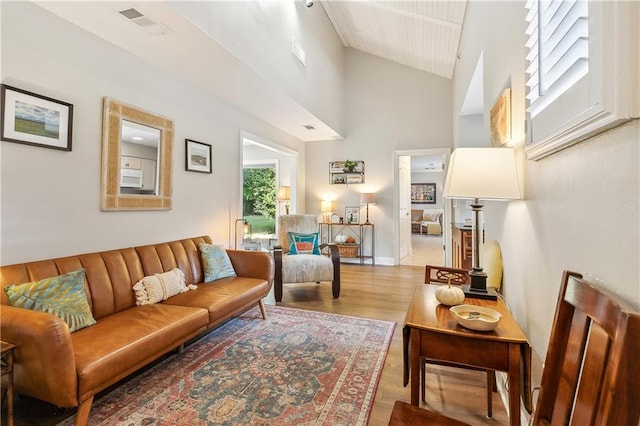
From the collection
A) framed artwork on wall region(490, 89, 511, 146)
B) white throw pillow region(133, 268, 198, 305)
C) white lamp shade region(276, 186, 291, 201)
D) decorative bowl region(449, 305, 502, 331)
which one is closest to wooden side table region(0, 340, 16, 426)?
white throw pillow region(133, 268, 198, 305)

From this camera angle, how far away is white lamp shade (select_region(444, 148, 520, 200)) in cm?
154

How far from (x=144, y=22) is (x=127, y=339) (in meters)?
2.16

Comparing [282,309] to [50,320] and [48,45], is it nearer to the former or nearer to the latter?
[50,320]

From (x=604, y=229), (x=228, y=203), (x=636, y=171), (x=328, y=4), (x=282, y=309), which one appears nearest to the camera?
(x=636, y=171)

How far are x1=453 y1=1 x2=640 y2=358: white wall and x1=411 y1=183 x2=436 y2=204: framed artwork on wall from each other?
33.1ft

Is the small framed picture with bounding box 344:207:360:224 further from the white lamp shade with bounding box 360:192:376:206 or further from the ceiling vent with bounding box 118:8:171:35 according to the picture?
the ceiling vent with bounding box 118:8:171:35

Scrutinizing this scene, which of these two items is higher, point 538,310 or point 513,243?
point 513,243

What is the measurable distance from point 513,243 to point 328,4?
181 inches

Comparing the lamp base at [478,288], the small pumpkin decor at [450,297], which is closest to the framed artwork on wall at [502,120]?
the lamp base at [478,288]

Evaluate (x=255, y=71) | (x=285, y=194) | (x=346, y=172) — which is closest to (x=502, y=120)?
(x=255, y=71)

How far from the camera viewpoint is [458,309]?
1476mm

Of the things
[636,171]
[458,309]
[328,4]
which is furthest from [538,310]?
[328,4]

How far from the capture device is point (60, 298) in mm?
1805

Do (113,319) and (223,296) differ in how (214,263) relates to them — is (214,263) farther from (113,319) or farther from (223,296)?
(113,319)
